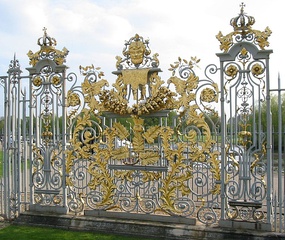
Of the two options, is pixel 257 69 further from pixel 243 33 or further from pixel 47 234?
pixel 47 234

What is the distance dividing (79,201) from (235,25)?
162 inches

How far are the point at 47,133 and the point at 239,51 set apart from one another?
3752 millimetres

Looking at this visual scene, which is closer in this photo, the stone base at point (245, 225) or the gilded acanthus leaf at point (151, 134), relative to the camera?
the stone base at point (245, 225)

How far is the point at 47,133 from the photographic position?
6.66m

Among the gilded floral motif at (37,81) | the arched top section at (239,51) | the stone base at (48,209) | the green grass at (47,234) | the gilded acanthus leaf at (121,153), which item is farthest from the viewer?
the gilded floral motif at (37,81)

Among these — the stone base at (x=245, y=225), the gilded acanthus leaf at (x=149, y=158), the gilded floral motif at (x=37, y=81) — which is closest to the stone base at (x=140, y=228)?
the stone base at (x=245, y=225)

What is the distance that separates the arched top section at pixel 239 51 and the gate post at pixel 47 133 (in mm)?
2900

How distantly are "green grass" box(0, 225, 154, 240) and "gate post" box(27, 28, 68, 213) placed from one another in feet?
1.41

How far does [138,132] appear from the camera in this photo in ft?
20.0

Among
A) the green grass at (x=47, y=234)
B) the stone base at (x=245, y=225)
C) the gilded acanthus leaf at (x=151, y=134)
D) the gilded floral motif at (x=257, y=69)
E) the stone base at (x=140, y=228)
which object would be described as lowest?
the green grass at (x=47, y=234)

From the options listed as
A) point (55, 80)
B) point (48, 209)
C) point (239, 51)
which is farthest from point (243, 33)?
point (48, 209)

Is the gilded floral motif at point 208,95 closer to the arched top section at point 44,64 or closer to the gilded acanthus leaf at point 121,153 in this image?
the gilded acanthus leaf at point 121,153

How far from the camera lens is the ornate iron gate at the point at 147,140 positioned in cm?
553

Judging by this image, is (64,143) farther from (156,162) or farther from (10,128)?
(156,162)
